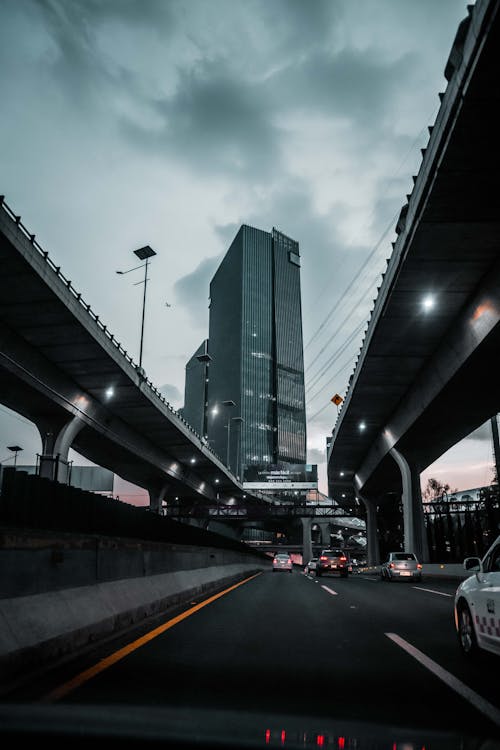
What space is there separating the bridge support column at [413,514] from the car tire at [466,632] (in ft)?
116

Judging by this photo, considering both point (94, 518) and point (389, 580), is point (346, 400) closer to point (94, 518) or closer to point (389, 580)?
point (389, 580)

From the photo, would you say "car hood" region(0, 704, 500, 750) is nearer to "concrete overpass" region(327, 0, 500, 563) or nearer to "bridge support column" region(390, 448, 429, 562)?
"concrete overpass" region(327, 0, 500, 563)

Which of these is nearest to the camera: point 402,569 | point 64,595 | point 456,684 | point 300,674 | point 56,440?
point 456,684

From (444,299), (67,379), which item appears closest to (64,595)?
(444,299)

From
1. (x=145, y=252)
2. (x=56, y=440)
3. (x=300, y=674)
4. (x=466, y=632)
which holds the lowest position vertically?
(x=300, y=674)

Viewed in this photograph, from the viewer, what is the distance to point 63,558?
24.3ft

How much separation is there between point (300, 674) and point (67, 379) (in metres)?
32.9

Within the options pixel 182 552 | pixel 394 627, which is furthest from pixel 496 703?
pixel 182 552

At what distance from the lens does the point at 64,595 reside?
7.12 meters

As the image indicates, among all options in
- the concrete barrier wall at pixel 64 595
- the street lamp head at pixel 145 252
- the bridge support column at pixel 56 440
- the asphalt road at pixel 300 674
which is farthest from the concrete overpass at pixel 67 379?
the asphalt road at pixel 300 674

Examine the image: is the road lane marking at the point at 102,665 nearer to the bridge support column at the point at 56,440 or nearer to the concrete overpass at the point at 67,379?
the concrete overpass at the point at 67,379

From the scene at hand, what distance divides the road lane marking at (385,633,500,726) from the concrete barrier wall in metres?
3.81

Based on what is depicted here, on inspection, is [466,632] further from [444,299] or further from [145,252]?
[145,252]

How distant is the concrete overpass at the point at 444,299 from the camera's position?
1271cm
